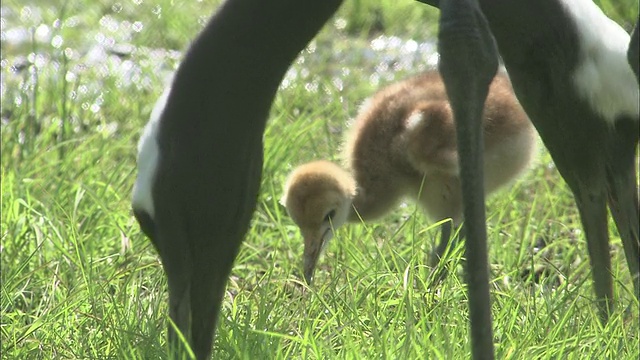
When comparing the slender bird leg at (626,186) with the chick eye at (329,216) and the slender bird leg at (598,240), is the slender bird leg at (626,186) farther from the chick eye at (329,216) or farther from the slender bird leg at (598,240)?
the chick eye at (329,216)

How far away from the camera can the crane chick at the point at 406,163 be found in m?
4.53

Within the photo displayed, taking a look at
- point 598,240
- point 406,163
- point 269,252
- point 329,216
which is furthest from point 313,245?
point 598,240

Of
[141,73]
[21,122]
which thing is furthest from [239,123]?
[141,73]

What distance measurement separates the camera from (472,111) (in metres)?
2.92

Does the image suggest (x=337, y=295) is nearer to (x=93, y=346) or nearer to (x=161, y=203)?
(x=93, y=346)

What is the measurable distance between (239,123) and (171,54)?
12.3ft

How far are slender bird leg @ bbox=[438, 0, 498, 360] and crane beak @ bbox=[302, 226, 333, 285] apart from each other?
1.45 metres

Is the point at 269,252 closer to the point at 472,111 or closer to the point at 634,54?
the point at 472,111

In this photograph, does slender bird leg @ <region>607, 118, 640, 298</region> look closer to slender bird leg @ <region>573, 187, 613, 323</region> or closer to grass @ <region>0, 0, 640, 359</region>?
slender bird leg @ <region>573, 187, 613, 323</region>

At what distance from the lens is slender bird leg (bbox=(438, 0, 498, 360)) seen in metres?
2.87

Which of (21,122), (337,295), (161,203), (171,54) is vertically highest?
(161,203)

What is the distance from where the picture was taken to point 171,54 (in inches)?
261

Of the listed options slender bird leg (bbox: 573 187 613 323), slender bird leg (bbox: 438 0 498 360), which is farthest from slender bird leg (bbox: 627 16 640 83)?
slender bird leg (bbox: 573 187 613 323)

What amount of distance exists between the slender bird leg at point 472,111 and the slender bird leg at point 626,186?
0.59 meters
